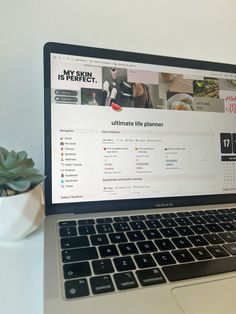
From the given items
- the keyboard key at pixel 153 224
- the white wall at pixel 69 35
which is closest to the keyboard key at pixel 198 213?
the keyboard key at pixel 153 224

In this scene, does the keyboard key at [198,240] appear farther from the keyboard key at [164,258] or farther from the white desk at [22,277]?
the white desk at [22,277]

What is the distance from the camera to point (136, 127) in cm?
61

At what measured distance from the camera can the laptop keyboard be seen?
0.34m

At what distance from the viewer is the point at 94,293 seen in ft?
1.04

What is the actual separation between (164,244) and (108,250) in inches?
4.2

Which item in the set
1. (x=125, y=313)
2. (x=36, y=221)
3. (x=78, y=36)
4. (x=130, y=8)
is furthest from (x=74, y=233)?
(x=130, y=8)

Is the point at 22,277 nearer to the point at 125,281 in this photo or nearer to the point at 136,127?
the point at 125,281

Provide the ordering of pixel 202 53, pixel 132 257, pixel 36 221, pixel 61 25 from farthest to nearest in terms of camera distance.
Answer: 1. pixel 202 53
2. pixel 61 25
3. pixel 36 221
4. pixel 132 257

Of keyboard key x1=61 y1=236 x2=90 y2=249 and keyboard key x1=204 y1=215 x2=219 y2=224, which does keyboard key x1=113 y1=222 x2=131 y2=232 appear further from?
keyboard key x1=204 y1=215 x2=219 y2=224

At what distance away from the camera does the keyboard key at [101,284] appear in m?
0.32

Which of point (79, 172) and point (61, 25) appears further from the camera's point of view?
point (61, 25)

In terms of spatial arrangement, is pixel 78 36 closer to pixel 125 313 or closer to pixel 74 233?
pixel 74 233

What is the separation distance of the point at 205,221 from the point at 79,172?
0.31 m

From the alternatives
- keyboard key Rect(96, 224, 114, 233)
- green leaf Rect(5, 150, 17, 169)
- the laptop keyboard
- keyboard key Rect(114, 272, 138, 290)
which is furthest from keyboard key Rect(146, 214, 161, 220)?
green leaf Rect(5, 150, 17, 169)
